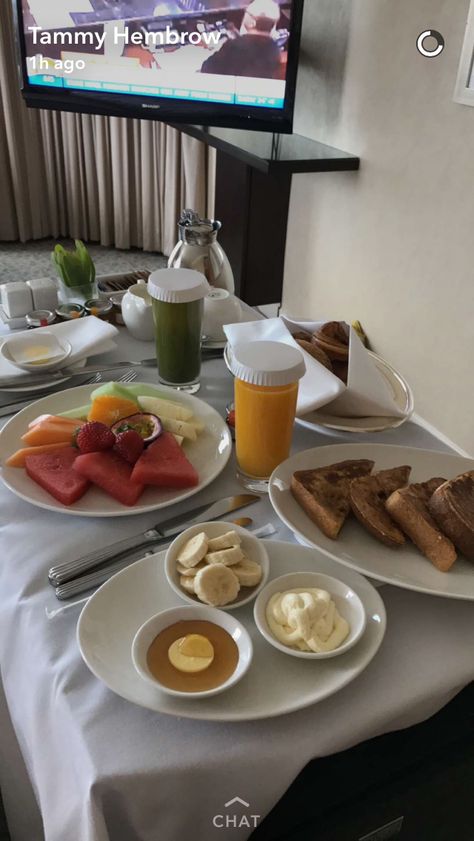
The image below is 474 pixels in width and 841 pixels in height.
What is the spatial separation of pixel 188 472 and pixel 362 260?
171cm

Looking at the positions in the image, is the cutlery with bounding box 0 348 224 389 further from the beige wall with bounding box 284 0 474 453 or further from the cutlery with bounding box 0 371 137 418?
the beige wall with bounding box 284 0 474 453

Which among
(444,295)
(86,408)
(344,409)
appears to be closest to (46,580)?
(86,408)

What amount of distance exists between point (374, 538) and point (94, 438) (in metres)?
0.38

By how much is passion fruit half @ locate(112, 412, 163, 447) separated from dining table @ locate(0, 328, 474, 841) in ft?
0.59

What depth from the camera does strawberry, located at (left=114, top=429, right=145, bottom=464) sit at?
2.82ft

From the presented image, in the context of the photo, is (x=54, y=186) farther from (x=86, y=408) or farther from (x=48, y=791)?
(x=48, y=791)

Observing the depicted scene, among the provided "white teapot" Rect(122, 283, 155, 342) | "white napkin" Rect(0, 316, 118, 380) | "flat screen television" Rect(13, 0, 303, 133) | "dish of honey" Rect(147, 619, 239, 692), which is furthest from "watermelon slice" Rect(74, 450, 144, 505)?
"flat screen television" Rect(13, 0, 303, 133)

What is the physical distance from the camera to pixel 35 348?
1163 millimetres

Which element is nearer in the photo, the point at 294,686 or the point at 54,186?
the point at 294,686

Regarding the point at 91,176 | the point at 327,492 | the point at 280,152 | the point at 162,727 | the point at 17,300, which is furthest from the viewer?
the point at 91,176

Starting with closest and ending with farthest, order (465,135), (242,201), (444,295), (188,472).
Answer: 1. (188,472)
2. (465,135)
3. (444,295)
4. (242,201)

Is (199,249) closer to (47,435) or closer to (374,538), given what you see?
(47,435)

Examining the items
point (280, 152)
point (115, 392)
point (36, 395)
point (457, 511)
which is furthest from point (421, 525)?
point (280, 152)

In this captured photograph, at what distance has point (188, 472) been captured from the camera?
86 cm
